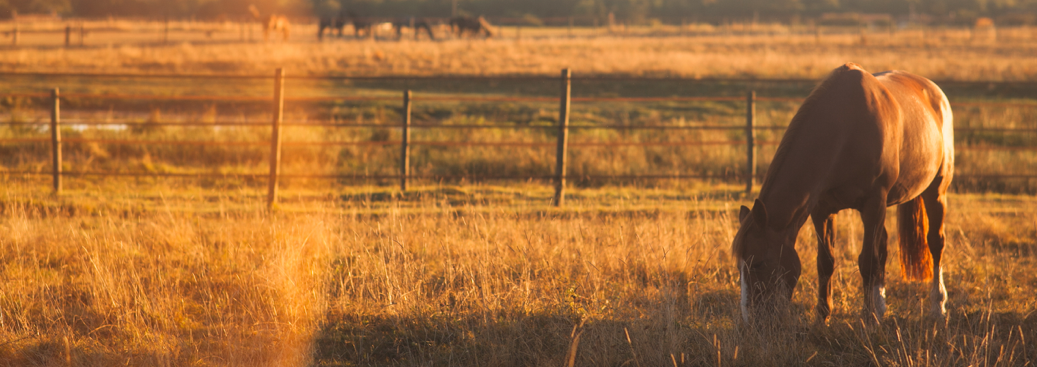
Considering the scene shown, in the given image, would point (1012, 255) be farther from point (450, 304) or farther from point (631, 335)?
point (450, 304)

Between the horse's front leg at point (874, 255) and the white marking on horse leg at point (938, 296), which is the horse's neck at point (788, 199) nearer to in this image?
the horse's front leg at point (874, 255)

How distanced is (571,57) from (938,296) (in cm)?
2389

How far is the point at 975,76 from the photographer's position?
2078 centimetres

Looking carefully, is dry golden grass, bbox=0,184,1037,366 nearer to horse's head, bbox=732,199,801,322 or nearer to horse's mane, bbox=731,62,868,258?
horse's head, bbox=732,199,801,322

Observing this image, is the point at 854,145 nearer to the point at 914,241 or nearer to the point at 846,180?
the point at 846,180

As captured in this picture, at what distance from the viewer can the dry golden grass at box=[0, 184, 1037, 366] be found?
3320 mm

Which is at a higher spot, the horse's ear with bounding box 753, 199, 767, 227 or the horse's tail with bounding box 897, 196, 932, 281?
the horse's ear with bounding box 753, 199, 767, 227

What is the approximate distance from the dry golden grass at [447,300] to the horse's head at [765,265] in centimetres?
19

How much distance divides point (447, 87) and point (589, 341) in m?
16.9

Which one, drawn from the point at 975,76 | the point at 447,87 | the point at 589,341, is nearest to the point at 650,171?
the point at 589,341

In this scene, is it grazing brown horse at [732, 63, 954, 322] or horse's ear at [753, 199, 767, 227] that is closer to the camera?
horse's ear at [753, 199, 767, 227]

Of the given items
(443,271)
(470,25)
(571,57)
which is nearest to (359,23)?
(470,25)

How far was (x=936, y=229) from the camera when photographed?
433 centimetres

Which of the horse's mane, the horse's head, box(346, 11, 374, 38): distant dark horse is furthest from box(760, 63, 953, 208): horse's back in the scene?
box(346, 11, 374, 38): distant dark horse
